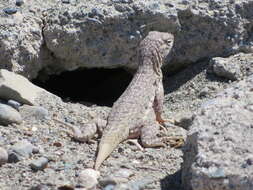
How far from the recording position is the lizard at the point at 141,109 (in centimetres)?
590

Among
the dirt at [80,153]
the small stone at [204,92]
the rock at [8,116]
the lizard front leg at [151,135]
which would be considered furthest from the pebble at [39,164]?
the small stone at [204,92]

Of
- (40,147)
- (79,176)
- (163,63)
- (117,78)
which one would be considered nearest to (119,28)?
(163,63)

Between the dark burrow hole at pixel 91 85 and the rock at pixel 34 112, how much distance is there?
186 cm

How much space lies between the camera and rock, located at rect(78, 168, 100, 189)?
15.7ft

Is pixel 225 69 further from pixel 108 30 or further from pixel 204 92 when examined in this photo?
pixel 108 30

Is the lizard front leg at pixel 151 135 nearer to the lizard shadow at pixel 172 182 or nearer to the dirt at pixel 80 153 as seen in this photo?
the dirt at pixel 80 153

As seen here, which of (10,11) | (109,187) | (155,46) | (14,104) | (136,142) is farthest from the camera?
(155,46)

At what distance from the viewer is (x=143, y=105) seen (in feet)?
21.4

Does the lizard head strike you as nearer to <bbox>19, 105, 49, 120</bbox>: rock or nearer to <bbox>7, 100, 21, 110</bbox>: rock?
<bbox>19, 105, 49, 120</bbox>: rock

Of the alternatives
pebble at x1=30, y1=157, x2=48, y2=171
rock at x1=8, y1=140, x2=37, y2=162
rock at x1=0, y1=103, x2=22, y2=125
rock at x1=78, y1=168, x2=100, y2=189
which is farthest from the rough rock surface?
rock at x1=78, y1=168, x2=100, y2=189

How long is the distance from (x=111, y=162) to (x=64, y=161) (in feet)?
1.21

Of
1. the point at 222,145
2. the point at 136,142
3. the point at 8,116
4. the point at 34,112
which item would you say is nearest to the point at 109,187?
the point at 222,145

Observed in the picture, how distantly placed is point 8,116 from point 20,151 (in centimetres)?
68

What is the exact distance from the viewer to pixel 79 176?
4.91m
